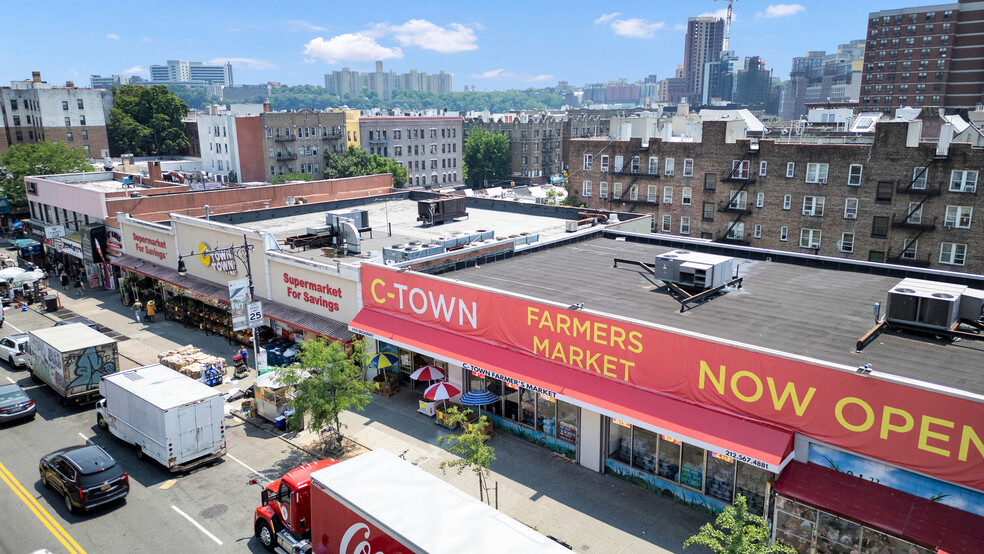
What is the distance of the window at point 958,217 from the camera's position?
44250mm

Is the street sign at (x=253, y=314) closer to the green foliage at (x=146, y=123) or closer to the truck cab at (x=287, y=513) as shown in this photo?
the truck cab at (x=287, y=513)

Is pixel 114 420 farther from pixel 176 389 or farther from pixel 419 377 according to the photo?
pixel 419 377

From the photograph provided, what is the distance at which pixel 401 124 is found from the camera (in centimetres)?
11988

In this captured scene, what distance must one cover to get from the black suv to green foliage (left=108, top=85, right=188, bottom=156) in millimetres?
109469

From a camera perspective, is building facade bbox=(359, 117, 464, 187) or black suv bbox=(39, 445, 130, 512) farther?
building facade bbox=(359, 117, 464, 187)

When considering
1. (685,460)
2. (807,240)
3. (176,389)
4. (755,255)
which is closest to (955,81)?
(807,240)

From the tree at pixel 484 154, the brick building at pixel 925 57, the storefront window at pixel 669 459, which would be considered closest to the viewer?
the storefront window at pixel 669 459

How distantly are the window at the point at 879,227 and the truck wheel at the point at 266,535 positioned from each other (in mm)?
47153

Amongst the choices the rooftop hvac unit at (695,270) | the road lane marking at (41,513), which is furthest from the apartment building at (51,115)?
the rooftop hvac unit at (695,270)

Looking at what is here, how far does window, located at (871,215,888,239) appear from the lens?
4809 cm

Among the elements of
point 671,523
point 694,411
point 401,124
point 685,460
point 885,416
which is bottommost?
point 671,523

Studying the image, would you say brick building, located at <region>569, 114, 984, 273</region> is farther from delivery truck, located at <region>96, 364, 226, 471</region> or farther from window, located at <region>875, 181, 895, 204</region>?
delivery truck, located at <region>96, 364, 226, 471</region>

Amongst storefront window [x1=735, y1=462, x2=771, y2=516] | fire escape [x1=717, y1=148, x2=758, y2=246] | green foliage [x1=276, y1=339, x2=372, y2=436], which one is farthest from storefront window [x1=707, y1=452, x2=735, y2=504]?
fire escape [x1=717, y1=148, x2=758, y2=246]

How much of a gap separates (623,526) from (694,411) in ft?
14.2
